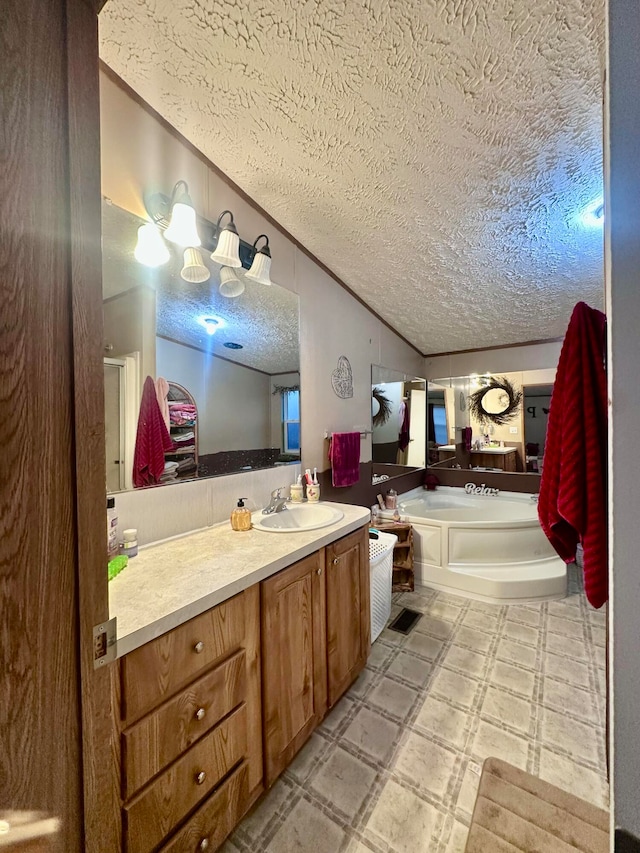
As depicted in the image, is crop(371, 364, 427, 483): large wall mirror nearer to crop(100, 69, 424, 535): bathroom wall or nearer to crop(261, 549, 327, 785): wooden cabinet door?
crop(100, 69, 424, 535): bathroom wall

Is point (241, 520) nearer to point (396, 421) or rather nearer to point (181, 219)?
point (181, 219)

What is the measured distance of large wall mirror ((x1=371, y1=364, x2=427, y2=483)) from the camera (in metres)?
3.01

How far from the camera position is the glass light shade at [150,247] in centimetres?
139

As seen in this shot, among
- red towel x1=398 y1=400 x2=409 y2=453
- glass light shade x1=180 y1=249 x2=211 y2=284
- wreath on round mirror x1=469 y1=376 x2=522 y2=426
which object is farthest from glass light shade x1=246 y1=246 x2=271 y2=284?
wreath on round mirror x1=469 y1=376 x2=522 y2=426

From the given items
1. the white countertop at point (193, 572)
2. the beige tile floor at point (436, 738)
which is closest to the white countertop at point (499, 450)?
the beige tile floor at point (436, 738)

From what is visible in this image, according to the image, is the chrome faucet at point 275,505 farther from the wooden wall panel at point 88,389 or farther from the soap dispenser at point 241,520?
the wooden wall panel at point 88,389

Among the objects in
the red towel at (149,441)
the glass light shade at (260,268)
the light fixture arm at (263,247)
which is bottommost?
the red towel at (149,441)

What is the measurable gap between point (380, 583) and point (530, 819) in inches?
44.6

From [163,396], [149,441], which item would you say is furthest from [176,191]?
[149,441]

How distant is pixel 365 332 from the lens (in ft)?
9.32

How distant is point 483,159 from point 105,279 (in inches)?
65.3

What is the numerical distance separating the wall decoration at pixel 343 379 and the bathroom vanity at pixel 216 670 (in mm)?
1211

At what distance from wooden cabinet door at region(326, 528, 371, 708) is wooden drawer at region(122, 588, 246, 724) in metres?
0.53

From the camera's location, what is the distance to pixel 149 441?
139cm
